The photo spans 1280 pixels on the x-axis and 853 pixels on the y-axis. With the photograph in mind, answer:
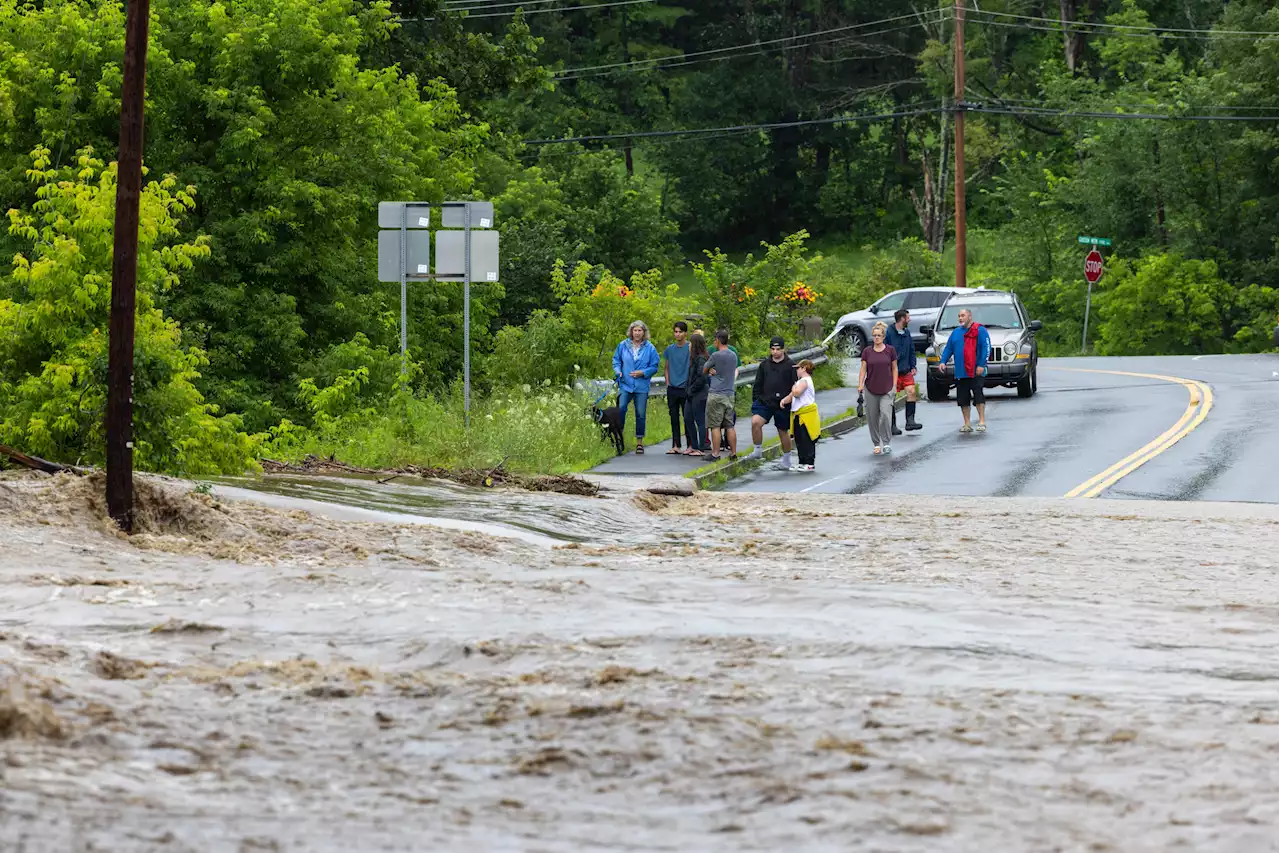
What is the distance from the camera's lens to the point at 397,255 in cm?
2331

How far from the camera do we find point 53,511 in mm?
15125

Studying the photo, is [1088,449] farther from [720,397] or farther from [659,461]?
[659,461]

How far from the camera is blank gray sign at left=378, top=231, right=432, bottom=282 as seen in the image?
2325 centimetres

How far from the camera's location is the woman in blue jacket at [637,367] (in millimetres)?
25062

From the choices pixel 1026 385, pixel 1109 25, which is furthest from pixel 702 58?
pixel 1026 385

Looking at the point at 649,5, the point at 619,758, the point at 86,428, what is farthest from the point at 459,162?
the point at 649,5

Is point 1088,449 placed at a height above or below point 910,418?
below

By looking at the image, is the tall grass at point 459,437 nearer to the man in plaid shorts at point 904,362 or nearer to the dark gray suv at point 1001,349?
the man in plaid shorts at point 904,362

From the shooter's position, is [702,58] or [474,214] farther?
[702,58]

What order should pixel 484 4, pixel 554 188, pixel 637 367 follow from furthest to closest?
pixel 484 4
pixel 554 188
pixel 637 367

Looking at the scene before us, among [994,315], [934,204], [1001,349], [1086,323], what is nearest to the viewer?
[1001,349]

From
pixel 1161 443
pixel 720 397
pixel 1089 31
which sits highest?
pixel 1089 31

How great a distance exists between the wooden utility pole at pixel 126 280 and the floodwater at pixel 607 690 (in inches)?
15.8

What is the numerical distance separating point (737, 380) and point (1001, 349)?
543 cm
